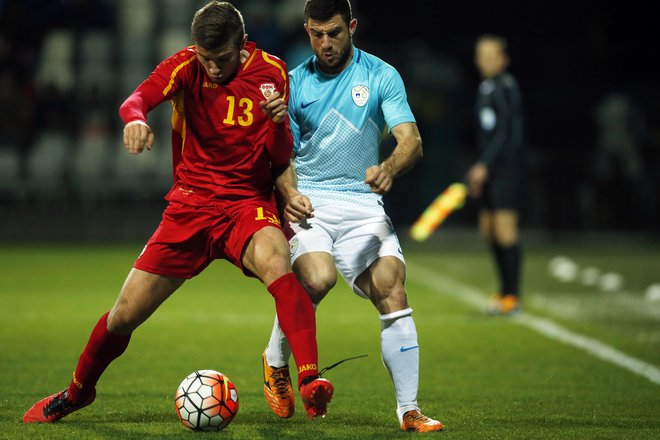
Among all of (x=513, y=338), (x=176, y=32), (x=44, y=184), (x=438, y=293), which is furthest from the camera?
(x=176, y=32)

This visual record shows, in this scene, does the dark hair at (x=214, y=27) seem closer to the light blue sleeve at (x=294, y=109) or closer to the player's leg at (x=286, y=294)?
the light blue sleeve at (x=294, y=109)

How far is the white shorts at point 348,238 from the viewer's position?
19.3ft

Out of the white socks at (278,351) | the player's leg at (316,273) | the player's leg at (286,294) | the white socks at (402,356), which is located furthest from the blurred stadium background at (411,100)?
the player's leg at (286,294)

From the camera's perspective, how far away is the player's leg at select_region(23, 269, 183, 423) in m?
5.59

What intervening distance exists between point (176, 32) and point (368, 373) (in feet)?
49.5

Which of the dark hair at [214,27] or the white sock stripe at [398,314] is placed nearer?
the dark hair at [214,27]

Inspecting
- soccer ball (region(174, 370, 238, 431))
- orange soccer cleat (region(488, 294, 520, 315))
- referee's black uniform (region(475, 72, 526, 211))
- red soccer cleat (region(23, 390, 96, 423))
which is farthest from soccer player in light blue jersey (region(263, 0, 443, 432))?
referee's black uniform (region(475, 72, 526, 211))

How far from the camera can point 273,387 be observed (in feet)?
20.1

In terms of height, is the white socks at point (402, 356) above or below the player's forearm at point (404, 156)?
below

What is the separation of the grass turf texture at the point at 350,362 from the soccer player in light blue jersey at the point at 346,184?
33 cm

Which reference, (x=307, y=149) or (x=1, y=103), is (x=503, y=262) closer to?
(x=307, y=149)

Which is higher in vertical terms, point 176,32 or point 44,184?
point 176,32

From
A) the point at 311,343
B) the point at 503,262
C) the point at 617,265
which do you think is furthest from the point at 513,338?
the point at 617,265

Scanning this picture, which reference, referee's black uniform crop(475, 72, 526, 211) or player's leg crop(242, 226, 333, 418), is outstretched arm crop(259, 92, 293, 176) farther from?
referee's black uniform crop(475, 72, 526, 211)
